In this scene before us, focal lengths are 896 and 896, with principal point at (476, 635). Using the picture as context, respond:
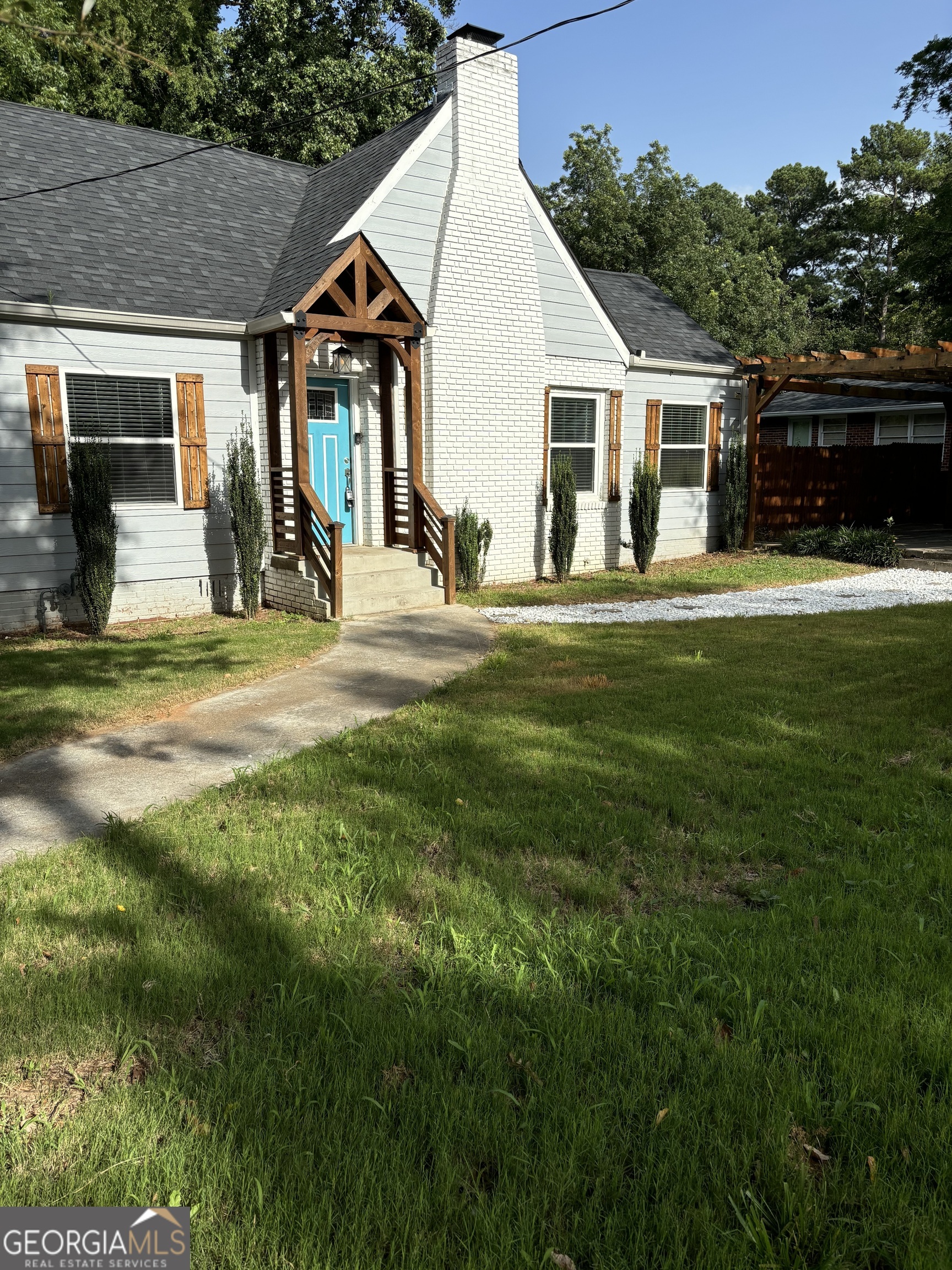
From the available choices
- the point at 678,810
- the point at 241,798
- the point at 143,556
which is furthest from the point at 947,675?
the point at 143,556

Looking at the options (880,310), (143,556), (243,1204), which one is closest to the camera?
(243,1204)

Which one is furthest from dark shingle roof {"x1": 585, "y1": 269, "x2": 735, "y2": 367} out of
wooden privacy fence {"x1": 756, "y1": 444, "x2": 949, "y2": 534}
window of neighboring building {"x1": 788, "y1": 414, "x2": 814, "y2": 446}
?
window of neighboring building {"x1": 788, "y1": 414, "x2": 814, "y2": 446}

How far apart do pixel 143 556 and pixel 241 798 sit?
688 centimetres

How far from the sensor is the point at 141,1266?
2.07 metres

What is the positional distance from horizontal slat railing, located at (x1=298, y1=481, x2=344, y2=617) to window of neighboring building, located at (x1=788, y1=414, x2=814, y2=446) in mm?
22566

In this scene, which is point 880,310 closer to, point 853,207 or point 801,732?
point 853,207

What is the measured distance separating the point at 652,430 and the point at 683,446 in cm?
117

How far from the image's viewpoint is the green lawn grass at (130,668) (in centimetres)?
659

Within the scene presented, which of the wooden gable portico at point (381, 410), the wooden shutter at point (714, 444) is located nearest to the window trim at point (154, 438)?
the wooden gable portico at point (381, 410)

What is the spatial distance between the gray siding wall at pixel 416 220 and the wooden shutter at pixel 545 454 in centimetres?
247

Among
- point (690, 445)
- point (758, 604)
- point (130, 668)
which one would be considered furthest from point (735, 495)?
point (130, 668)

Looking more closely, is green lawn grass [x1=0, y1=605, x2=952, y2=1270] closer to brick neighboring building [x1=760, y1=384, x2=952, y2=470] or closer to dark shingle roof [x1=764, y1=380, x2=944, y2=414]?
dark shingle roof [x1=764, y1=380, x2=944, y2=414]

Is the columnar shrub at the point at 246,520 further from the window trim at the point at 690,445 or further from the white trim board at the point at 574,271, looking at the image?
the window trim at the point at 690,445

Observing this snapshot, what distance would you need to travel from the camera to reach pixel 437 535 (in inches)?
467
